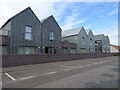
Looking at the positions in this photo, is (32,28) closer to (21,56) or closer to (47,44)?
(47,44)

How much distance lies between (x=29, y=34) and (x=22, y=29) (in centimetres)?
138

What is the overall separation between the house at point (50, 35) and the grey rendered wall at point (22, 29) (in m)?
1.25

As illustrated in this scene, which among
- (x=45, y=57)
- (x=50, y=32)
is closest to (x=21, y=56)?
(x=45, y=57)

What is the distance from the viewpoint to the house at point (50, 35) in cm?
1834

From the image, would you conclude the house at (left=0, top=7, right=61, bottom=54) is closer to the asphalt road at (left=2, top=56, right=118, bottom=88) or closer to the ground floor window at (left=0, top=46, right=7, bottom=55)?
the ground floor window at (left=0, top=46, right=7, bottom=55)

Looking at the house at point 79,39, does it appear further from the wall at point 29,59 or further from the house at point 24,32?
the house at point 24,32

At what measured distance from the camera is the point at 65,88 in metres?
4.61

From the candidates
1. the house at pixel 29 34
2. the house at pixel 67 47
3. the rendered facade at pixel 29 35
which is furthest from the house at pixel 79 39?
the house at pixel 29 34

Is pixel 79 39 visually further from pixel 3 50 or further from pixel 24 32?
pixel 3 50

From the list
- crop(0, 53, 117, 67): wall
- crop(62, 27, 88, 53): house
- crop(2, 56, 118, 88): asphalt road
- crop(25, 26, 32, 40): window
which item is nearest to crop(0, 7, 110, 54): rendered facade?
crop(25, 26, 32, 40): window

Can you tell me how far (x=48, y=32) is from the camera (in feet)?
62.5

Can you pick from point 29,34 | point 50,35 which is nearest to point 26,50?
point 29,34

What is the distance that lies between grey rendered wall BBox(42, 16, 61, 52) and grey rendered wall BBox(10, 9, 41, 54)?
3.61 feet

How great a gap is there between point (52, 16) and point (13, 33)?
29.3 ft
